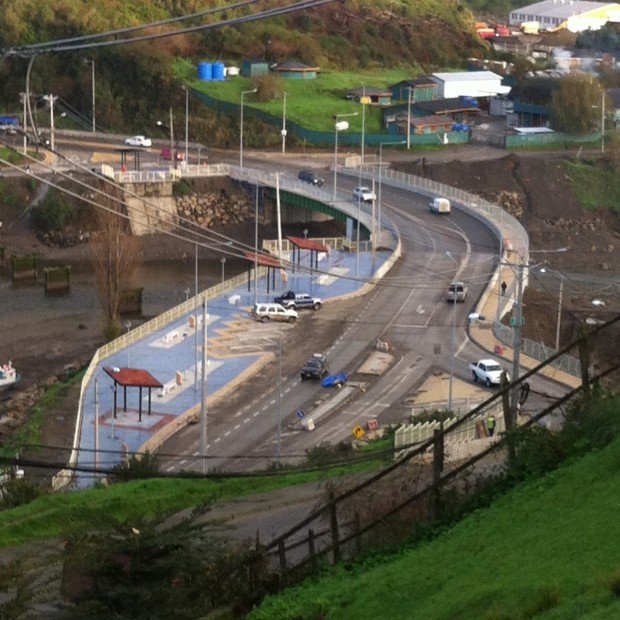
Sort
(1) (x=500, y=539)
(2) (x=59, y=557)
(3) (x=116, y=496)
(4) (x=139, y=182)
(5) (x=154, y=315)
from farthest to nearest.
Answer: (4) (x=139, y=182) → (5) (x=154, y=315) → (3) (x=116, y=496) → (2) (x=59, y=557) → (1) (x=500, y=539)

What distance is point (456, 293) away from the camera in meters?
25.8

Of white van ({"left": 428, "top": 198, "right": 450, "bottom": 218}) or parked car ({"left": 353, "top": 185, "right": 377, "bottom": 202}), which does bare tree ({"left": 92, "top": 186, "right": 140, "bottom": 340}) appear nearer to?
parked car ({"left": 353, "top": 185, "right": 377, "bottom": 202})

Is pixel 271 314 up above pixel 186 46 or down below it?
below

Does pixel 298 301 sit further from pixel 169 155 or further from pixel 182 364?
pixel 169 155

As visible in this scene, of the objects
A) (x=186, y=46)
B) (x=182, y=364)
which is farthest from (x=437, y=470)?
(x=186, y=46)

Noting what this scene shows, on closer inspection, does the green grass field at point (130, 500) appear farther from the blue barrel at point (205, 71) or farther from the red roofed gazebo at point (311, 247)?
the blue barrel at point (205, 71)

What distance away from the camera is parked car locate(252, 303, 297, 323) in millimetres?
24422

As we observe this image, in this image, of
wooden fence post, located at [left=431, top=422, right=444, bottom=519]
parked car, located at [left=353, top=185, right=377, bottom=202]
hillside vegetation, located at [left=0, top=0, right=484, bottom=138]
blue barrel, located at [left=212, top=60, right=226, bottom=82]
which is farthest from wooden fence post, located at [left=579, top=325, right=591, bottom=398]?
blue barrel, located at [left=212, top=60, right=226, bottom=82]

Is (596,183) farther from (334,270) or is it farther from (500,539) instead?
(500,539)

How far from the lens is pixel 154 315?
1076 inches

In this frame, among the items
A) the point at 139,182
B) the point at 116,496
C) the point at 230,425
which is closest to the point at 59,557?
the point at 116,496

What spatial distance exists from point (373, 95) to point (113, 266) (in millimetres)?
19252

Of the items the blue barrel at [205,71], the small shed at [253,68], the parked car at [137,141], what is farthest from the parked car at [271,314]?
the small shed at [253,68]

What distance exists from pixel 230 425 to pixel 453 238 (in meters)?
13.8
